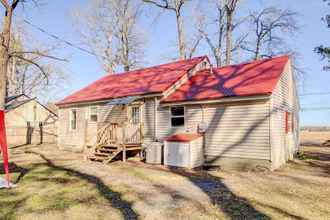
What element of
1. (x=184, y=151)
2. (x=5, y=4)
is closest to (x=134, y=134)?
(x=184, y=151)

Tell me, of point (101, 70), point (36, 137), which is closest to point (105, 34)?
point (101, 70)

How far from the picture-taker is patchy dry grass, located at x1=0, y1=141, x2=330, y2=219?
18.1 feet

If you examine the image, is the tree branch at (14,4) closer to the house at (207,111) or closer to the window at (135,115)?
the house at (207,111)

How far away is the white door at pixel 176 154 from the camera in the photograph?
11178 mm

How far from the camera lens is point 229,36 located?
79.6 ft

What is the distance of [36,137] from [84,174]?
14.8 m

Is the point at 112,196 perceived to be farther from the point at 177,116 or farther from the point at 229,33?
the point at 229,33

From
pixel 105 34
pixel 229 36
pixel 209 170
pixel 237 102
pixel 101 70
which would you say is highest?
pixel 105 34

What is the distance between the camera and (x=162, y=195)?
6.88 m

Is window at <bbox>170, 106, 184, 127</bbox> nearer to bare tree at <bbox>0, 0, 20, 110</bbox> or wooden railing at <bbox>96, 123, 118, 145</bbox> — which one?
wooden railing at <bbox>96, 123, 118, 145</bbox>

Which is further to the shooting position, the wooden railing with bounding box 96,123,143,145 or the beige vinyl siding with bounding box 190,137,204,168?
the wooden railing with bounding box 96,123,143,145

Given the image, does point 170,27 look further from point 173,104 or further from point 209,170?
point 209,170

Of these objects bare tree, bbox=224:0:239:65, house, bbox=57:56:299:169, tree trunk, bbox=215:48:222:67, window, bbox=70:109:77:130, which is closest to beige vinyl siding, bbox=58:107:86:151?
house, bbox=57:56:299:169

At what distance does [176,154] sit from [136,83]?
20.8 feet
